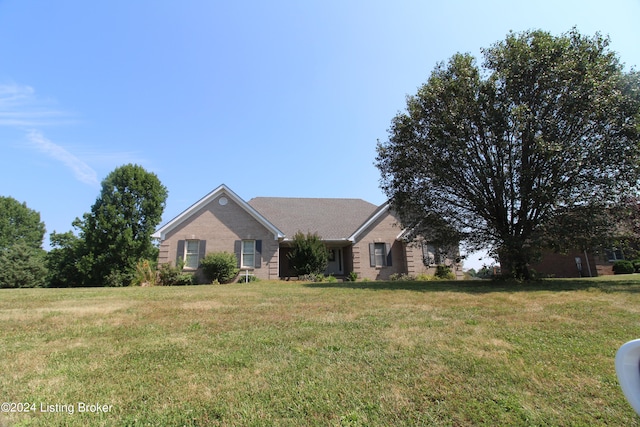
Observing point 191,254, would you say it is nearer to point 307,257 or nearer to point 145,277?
point 145,277

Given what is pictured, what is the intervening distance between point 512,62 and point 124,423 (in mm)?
15218

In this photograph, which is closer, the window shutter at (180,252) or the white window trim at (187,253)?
the window shutter at (180,252)

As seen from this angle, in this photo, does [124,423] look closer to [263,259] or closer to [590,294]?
[590,294]

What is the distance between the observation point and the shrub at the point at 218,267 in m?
18.2

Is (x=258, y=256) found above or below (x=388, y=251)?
below

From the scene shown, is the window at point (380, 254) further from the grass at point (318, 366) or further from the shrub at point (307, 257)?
the grass at point (318, 366)

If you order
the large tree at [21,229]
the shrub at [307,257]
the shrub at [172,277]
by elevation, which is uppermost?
the large tree at [21,229]

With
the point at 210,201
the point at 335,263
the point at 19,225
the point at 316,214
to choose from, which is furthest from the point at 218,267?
the point at 19,225

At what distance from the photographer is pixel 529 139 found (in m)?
12.0

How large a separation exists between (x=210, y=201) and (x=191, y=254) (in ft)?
11.4

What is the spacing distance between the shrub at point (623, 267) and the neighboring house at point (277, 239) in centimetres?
1527

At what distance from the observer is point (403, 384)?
3414mm

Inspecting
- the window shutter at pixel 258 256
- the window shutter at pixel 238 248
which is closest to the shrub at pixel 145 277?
the window shutter at pixel 238 248

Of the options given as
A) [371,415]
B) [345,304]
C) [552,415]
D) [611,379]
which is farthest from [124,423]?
[345,304]
